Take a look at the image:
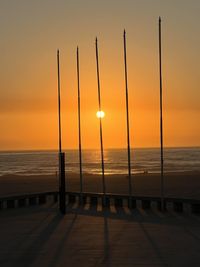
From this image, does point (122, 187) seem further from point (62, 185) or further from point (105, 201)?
point (62, 185)

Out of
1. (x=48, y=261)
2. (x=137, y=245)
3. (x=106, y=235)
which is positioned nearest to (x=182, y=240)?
(x=137, y=245)

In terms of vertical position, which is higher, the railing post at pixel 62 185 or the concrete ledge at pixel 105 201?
the railing post at pixel 62 185

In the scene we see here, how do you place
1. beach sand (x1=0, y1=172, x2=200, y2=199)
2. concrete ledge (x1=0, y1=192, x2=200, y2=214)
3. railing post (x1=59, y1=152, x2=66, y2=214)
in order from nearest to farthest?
railing post (x1=59, y1=152, x2=66, y2=214), concrete ledge (x1=0, y1=192, x2=200, y2=214), beach sand (x1=0, y1=172, x2=200, y2=199)

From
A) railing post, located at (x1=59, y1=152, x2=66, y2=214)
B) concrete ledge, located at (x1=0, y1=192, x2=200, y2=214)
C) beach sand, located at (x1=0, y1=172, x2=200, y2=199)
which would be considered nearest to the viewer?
railing post, located at (x1=59, y1=152, x2=66, y2=214)

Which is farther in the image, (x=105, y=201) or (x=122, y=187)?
(x=122, y=187)

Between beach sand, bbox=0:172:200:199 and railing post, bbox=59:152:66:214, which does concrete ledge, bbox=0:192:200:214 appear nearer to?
railing post, bbox=59:152:66:214

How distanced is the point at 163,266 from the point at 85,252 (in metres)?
2.12

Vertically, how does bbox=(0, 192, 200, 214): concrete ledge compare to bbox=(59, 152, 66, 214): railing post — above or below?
below

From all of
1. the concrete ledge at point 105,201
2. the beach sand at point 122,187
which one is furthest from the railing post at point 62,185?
the beach sand at point 122,187

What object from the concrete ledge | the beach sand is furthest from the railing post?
the beach sand

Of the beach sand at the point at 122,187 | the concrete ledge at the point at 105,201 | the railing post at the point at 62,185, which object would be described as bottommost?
the beach sand at the point at 122,187

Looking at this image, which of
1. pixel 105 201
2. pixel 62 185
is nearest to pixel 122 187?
pixel 105 201

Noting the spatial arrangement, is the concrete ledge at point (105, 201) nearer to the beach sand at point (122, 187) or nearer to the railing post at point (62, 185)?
the railing post at point (62, 185)

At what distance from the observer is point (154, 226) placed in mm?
15625
